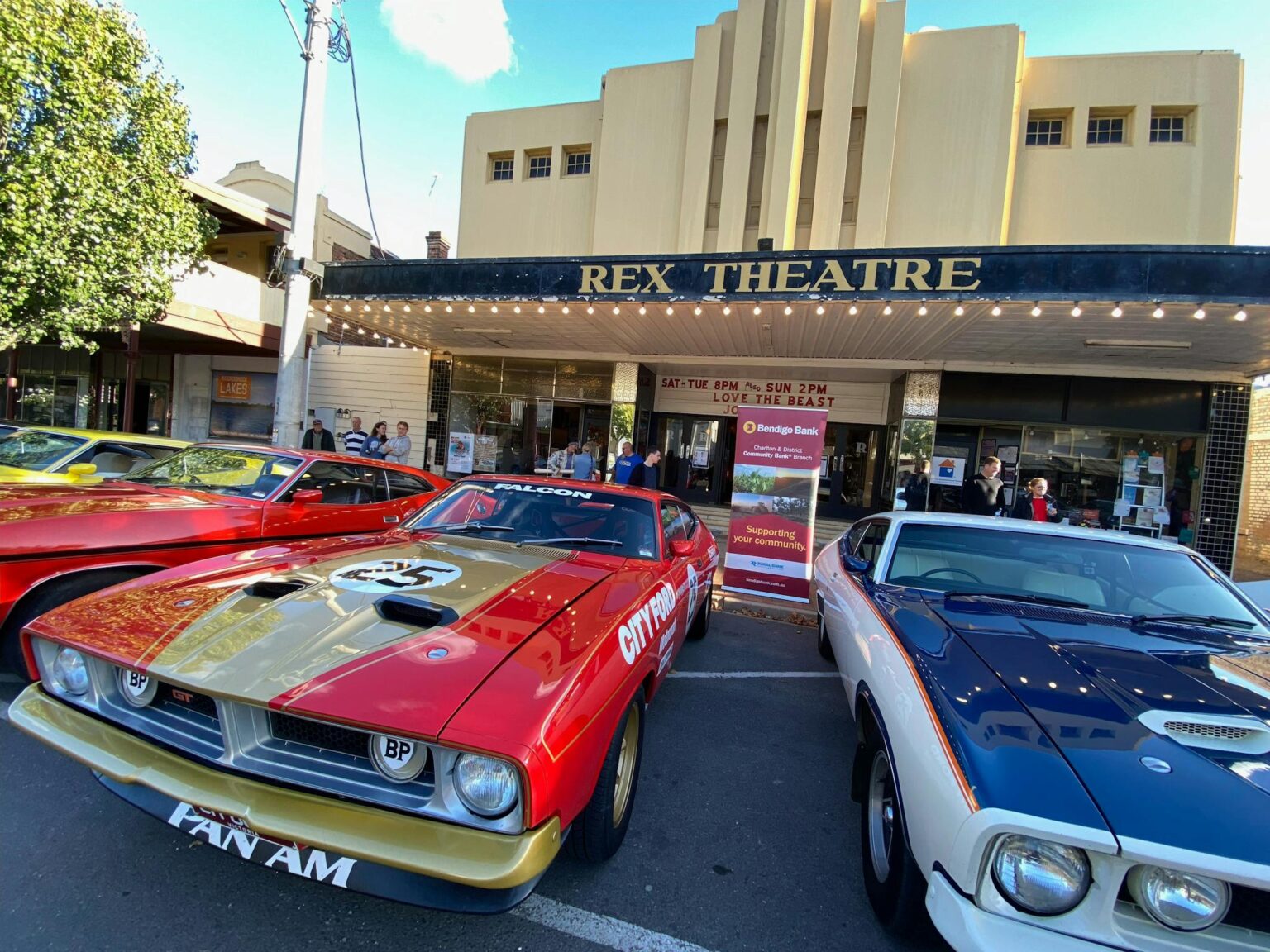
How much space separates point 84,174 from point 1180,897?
12.2m

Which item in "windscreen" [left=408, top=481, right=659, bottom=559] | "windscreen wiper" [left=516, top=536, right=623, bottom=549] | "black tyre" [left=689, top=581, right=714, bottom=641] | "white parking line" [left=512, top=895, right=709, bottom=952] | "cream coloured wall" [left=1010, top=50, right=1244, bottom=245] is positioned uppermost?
"cream coloured wall" [left=1010, top=50, right=1244, bottom=245]

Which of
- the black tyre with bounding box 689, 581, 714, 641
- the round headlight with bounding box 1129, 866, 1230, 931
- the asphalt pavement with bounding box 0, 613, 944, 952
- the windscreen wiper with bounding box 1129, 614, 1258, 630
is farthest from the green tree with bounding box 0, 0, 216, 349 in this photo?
the windscreen wiper with bounding box 1129, 614, 1258, 630

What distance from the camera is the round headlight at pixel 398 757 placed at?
5.34 ft

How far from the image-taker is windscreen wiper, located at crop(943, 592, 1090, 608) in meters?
2.85

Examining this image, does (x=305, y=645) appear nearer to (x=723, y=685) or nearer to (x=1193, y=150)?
A: (x=723, y=685)

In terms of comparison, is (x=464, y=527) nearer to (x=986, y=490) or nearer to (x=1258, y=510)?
(x=986, y=490)

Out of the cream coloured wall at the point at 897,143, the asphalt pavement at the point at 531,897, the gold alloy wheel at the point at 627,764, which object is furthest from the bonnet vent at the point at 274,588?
the cream coloured wall at the point at 897,143

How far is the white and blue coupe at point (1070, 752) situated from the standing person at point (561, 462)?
9.34 meters

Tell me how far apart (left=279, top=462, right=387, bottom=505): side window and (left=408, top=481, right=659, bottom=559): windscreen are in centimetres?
180

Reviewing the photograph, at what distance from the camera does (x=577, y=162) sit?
47.4 feet

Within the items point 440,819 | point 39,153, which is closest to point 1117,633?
point 440,819

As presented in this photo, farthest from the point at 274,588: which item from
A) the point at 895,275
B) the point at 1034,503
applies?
the point at 1034,503

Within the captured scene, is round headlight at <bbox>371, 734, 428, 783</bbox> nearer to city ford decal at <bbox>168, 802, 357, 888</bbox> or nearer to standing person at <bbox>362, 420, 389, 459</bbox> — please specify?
city ford decal at <bbox>168, 802, 357, 888</bbox>

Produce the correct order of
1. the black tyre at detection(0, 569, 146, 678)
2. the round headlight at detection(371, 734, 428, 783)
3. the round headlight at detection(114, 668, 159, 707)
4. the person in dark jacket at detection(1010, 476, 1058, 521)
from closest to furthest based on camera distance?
the round headlight at detection(371, 734, 428, 783) < the round headlight at detection(114, 668, 159, 707) < the black tyre at detection(0, 569, 146, 678) < the person in dark jacket at detection(1010, 476, 1058, 521)
